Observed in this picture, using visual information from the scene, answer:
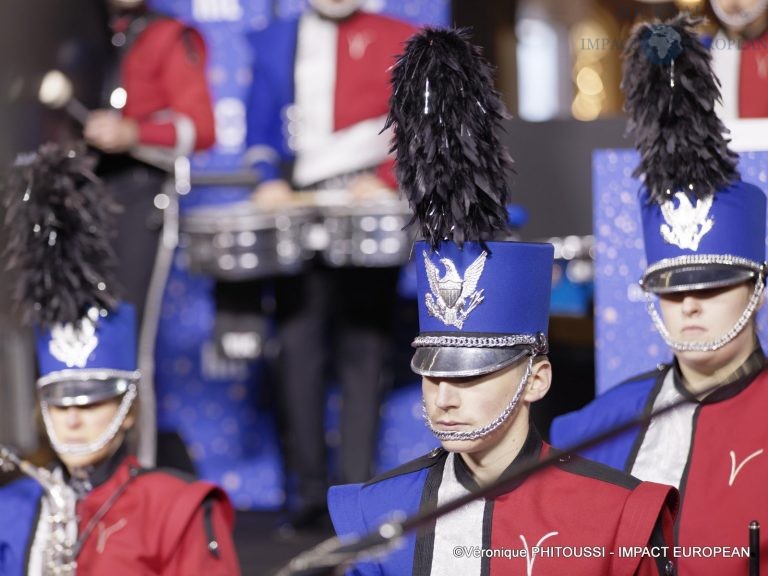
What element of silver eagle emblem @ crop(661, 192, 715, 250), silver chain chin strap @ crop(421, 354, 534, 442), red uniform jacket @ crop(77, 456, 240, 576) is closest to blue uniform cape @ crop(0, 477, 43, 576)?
red uniform jacket @ crop(77, 456, 240, 576)

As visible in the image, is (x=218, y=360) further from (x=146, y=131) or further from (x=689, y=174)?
(x=689, y=174)

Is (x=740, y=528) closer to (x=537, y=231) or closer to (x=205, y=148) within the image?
(x=537, y=231)

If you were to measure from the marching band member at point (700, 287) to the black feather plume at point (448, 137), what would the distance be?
57cm

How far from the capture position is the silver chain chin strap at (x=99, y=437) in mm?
3301

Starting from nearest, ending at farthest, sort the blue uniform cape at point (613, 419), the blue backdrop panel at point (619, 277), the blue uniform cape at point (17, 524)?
the blue uniform cape at point (613, 419)
the blue uniform cape at point (17, 524)
the blue backdrop panel at point (619, 277)

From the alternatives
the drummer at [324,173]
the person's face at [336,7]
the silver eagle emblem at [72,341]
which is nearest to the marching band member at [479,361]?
the silver eagle emblem at [72,341]

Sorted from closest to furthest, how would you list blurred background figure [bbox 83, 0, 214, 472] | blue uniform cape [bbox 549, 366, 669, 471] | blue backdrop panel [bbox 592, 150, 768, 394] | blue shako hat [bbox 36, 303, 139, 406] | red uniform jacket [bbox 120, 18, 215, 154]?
blue uniform cape [bbox 549, 366, 669, 471] → blue shako hat [bbox 36, 303, 139, 406] → blue backdrop panel [bbox 592, 150, 768, 394] → blurred background figure [bbox 83, 0, 214, 472] → red uniform jacket [bbox 120, 18, 215, 154]

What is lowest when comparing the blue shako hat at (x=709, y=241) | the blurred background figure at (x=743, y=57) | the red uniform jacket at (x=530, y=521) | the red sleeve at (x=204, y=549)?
the red sleeve at (x=204, y=549)

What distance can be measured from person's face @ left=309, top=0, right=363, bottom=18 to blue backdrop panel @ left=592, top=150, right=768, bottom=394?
1789 mm

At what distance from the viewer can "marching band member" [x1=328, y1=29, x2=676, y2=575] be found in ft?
8.22

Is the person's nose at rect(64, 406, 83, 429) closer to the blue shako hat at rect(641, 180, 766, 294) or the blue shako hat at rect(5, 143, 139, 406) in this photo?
the blue shako hat at rect(5, 143, 139, 406)

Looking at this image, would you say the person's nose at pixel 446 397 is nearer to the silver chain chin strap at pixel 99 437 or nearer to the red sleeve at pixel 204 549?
the red sleeve at pixel 204 549

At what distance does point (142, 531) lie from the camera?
3223mm

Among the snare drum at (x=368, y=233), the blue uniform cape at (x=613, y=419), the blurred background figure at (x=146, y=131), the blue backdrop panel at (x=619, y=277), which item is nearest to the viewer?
the blue uniform cape at (x=613, y=419)
